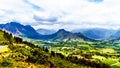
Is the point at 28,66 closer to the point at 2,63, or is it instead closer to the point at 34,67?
the point at 34,67

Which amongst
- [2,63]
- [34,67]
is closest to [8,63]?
[2,63]

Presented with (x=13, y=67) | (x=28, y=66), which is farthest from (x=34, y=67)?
(x=13, y=67)

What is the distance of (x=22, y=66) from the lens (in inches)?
7534

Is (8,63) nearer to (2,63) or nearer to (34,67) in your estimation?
(2,63)

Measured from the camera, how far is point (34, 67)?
198 metres

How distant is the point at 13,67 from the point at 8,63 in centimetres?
844

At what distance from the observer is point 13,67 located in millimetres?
186125

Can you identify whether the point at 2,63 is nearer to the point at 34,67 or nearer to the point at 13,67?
the point at 13,67

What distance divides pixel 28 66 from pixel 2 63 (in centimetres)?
1908

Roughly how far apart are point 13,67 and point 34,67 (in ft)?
59.2

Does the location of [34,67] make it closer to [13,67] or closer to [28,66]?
[28,66]

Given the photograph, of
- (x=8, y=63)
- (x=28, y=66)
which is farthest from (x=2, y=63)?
(x=28, y=66)

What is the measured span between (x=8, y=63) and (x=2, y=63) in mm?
4268

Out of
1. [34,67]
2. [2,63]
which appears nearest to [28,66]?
[34,67]
